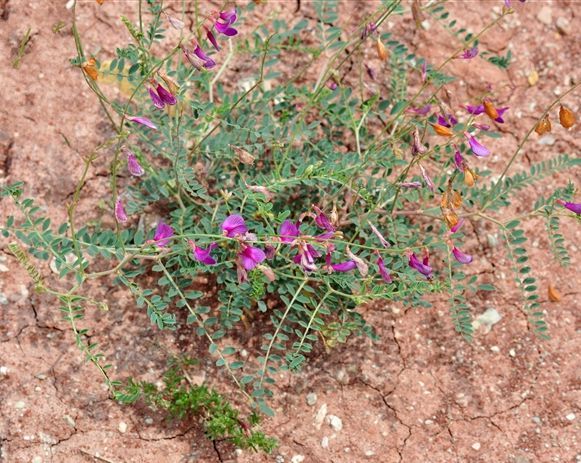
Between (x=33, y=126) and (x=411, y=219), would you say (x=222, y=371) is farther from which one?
(x=33, y=126)

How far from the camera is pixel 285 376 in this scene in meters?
2.67

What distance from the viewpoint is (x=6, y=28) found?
3.06 metres

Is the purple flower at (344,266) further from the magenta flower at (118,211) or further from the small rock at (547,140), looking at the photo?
the small rock at (547,140)

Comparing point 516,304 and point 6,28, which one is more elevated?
point 6,28

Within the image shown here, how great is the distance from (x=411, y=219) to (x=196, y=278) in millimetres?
827

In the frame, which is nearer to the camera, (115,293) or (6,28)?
(115,293)

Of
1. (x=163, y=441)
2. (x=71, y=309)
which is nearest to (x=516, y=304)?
(x=163, y=441)

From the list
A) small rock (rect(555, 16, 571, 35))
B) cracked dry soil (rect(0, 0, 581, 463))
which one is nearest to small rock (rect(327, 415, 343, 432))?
cracked dry soil (rect(0, 0, 581, 463))

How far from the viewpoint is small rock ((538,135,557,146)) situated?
3.28 m

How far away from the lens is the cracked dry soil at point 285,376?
2.49m

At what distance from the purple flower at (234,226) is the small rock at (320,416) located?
2.56 ft

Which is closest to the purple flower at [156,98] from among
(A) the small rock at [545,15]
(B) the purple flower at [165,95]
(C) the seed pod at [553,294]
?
(B) the purple flower at [165,95]

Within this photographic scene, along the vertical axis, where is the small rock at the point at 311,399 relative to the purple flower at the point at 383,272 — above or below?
below

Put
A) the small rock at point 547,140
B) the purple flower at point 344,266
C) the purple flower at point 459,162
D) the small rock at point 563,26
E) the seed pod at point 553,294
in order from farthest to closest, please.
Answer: the small rock at point 563,26, the small rock at point 547,140, the seed pod at point 553,294, the purple flower at point 344,266, the purple flower at point 459,162
